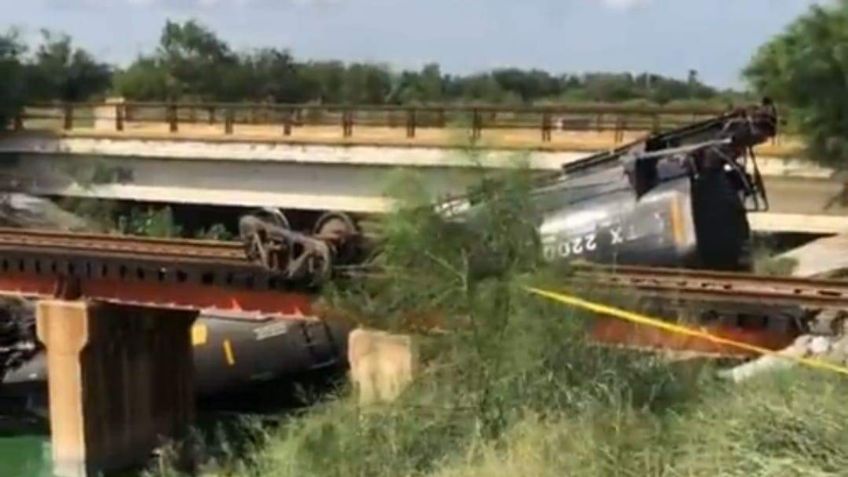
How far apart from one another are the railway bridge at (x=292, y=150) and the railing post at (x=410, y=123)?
4 centimetres

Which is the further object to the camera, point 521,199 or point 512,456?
point 521,199

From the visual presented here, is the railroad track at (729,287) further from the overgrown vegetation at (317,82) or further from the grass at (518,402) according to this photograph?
the overgrown vegetation at (317,82)

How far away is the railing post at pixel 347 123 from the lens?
137 ft

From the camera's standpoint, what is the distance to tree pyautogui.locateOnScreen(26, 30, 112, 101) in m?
79.0

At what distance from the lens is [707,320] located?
1839cm

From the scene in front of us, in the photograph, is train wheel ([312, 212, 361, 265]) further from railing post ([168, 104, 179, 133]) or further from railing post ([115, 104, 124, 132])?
railing post ([115, 104, 124, 132])

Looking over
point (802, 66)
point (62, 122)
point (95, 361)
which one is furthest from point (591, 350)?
point (62, 122)

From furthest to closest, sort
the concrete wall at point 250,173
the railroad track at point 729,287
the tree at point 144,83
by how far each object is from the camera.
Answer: the tree at point 144,83 < the concrete wall at point 250,173 < the railroad track at point 729,287

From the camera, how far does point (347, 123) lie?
4178 centimetres

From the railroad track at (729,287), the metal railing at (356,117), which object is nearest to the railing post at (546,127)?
the metal railing at (356,117)

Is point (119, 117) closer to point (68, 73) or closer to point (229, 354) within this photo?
point (229, 354)

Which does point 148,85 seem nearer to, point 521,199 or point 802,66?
point 802,66

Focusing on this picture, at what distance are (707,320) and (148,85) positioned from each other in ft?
205

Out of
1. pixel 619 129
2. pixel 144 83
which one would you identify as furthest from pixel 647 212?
pixel 144 83
